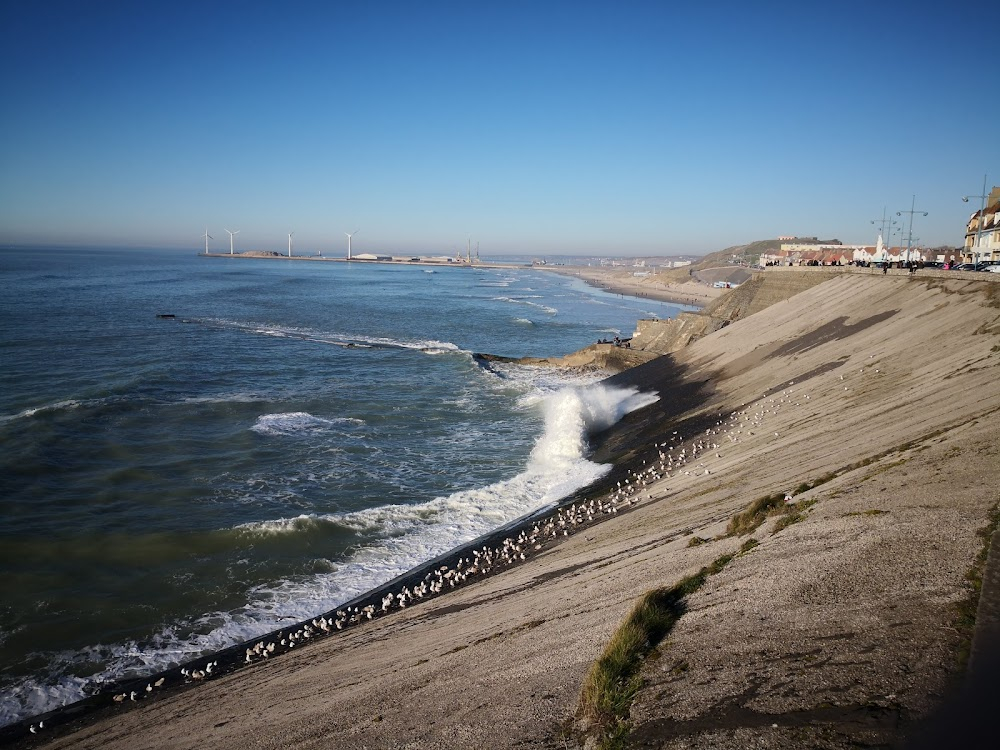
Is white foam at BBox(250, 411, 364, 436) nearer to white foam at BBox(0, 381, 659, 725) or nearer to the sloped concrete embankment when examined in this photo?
white foam at BBox(0, 381, 659, 725)

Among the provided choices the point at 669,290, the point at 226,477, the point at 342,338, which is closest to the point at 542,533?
the point at 226,477

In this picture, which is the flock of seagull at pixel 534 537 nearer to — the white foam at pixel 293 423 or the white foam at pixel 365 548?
the white foam at pixel 365 548

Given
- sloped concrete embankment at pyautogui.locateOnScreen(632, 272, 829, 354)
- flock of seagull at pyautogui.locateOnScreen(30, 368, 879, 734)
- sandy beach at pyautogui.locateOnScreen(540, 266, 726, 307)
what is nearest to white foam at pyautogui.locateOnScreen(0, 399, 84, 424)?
flock of seagull at pyautogui.locateOnScreen(30, 368, 879, 734)

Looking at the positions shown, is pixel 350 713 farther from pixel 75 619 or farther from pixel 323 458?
pixel 323 458

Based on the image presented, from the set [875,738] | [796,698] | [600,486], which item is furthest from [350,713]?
[600,486]

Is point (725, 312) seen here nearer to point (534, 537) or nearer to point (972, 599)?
point (534, 537)

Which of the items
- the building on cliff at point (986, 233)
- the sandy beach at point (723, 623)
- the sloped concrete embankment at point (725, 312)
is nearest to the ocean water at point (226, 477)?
the sandy beach at point (723, 623)
